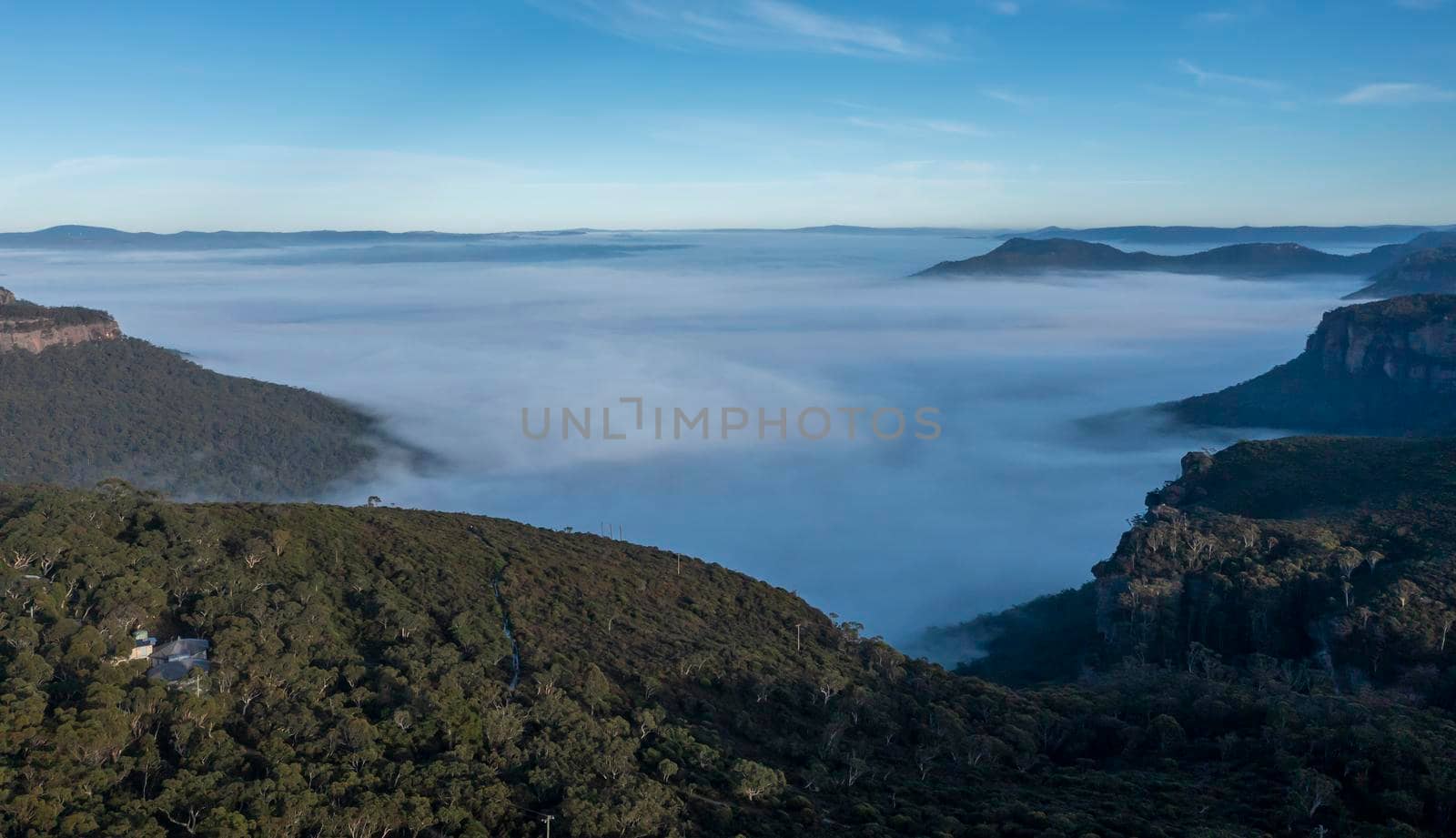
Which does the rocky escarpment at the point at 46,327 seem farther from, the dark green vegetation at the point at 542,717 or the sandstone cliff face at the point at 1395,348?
the sandstone cliff face at the point at 1395,348

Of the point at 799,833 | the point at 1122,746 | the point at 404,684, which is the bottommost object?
the point at 1122,746

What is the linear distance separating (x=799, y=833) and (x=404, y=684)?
40.0 ft

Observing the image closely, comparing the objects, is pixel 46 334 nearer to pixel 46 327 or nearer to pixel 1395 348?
pixel 46 327

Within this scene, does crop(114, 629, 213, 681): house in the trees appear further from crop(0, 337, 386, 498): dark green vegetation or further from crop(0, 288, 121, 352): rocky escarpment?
crop(0, 288, 121, 352): rocky escarpment

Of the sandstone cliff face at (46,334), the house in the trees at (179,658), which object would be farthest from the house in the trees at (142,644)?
the sandstone cliff face at (46,334)

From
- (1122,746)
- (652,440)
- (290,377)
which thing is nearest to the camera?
(1122,746)

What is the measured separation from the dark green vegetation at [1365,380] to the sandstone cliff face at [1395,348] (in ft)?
0.28

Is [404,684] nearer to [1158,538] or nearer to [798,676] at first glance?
[798,676]

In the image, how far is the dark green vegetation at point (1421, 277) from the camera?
163000 mm

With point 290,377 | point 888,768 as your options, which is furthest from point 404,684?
point 290,377

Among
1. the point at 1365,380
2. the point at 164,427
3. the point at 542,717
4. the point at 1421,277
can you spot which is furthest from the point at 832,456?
the point at 1421,277

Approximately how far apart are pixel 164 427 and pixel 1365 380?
12898cm

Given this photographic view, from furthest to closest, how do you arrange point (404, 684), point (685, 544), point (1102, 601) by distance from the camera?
1. point (685, 544)
2. point (1102, 601)
3. point (404, 684)

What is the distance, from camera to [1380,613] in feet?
140
